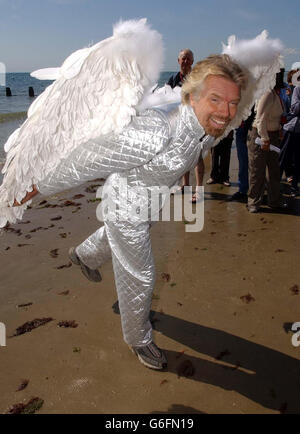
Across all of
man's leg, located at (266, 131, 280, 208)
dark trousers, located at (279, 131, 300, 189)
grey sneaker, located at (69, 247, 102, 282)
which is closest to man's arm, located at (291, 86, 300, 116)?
dark trousers, located at (279, 131, 300, 189)

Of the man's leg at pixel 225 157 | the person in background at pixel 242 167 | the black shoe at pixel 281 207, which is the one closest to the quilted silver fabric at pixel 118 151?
the black shoe at pixel 281 207

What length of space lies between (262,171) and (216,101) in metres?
2.86

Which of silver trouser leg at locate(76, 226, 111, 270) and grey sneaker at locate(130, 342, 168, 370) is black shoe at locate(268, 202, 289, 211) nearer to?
silver trouser leg at locate(76, 226, 111, 270)

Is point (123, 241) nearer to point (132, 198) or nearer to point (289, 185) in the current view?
point (132, 198)

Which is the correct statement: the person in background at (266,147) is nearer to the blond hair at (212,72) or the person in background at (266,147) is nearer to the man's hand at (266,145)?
the man's hand at (266,145)

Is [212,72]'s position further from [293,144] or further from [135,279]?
[293,144]

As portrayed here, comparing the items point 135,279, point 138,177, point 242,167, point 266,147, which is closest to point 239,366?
point 135,279

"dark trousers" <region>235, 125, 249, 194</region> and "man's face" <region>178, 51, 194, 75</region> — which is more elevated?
"man's face" <region>178, 51, 194, 75</region>

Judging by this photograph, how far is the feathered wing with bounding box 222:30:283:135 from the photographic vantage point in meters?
1.84

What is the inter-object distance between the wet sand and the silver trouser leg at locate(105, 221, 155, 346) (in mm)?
318

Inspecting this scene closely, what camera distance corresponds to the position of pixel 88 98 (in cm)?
167

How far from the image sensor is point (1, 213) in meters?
1.98

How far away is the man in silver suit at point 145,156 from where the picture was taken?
166cm

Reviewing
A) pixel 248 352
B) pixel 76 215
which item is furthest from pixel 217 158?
pixel 248 352
